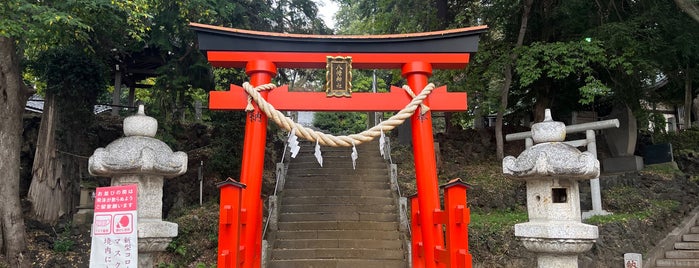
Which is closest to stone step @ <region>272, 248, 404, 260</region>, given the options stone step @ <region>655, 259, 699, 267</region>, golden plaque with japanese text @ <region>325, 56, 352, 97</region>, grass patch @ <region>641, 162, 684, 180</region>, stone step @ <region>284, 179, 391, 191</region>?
stone step @ <region>284, 179, 391, 191</region>

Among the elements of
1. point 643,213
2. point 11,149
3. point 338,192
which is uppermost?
point 11,149

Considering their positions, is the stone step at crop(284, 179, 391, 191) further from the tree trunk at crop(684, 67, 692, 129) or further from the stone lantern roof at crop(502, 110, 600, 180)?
the tree trunk at crop(684, 67, 692, 129)

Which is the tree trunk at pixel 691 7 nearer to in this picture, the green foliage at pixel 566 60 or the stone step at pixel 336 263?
the green foliage at pixel 566 60

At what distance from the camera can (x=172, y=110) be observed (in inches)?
460

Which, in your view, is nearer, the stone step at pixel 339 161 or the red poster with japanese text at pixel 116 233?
the red poster with japanese text at pixel 116 233

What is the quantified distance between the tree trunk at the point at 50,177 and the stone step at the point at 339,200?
4855 mm

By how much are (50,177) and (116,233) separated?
7.81 m

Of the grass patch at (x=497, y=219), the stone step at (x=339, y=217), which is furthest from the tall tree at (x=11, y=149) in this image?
the grass patch at (x=497, y=219)

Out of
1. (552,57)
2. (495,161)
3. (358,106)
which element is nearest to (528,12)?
(552,57)

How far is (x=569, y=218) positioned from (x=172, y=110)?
30.7 ft

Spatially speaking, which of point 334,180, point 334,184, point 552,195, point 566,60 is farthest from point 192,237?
point 566,60

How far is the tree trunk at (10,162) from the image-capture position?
8602 millimetres

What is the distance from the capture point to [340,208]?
10867 millimetres

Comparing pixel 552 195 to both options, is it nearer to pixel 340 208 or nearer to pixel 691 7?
pixel 340 208
